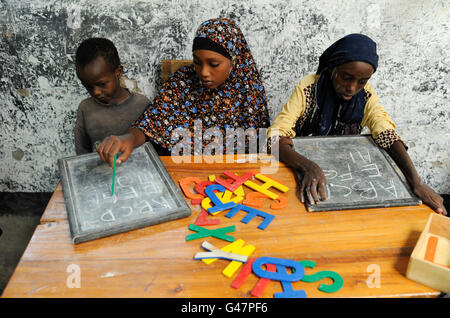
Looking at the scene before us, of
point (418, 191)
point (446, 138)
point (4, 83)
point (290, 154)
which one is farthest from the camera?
point (446, 138)

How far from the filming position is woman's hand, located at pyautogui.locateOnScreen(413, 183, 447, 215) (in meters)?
1.44

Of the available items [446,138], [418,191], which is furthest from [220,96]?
[446,138]

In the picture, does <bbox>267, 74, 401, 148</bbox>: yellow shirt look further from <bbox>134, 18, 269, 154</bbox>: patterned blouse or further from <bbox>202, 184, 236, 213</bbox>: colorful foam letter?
<bbox>202, 184, 236, 213</bbox>: colorful foam letter

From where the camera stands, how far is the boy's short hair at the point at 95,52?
6.22 ft

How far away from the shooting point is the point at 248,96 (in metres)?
2.14

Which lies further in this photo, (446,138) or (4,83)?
(446,138)

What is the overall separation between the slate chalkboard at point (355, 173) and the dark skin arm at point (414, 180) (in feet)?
0.12

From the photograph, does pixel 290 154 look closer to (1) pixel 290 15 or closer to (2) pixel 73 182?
(2) pixel 73 182

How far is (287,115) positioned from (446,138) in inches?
66.1

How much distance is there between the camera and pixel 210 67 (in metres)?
1.87

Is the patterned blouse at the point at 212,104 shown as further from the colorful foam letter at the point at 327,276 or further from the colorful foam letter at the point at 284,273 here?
the colorful foam letter at the point at 327,276

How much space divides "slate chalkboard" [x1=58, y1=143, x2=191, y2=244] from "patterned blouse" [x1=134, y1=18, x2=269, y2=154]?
395 mm

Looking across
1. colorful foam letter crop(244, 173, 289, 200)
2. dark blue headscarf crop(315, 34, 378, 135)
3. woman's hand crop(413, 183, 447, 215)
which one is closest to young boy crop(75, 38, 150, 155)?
colorful foam letter crop(244, 173, 289, 200)

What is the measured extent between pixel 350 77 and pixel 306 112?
1.25 feet
